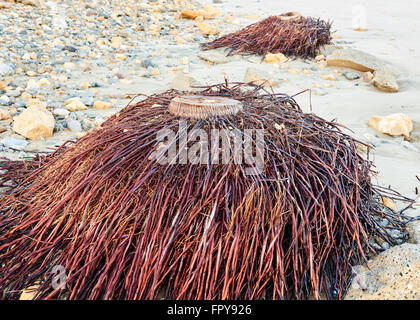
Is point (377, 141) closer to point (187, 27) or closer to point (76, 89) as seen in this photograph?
point (76, 89)

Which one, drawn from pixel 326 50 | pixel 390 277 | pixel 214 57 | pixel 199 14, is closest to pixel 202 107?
pixel 390 277

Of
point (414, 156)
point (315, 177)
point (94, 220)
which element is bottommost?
point (414, 156)

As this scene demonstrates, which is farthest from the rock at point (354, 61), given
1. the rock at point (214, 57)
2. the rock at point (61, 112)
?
the rock at point (61, 112)

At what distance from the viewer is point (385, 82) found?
15.7 feet

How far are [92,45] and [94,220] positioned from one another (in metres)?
5.26

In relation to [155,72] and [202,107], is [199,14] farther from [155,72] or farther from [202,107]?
[202,107]

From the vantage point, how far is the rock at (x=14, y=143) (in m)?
3.04

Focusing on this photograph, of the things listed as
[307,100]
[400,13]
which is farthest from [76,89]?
[400,13]

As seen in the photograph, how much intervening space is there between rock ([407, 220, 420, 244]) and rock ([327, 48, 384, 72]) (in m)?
3.92

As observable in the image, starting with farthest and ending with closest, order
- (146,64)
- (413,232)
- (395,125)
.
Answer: (146,64)
(395,125)
(413,232)

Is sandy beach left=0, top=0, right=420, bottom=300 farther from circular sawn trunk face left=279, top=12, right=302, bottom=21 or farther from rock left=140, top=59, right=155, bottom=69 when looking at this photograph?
circular sawn trunk face left=279, top=12, right=302, bottom=21

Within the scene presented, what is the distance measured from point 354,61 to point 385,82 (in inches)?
32.6

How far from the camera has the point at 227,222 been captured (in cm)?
146

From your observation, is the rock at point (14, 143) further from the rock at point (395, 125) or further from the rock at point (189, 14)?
the rock at point (189, 14)
